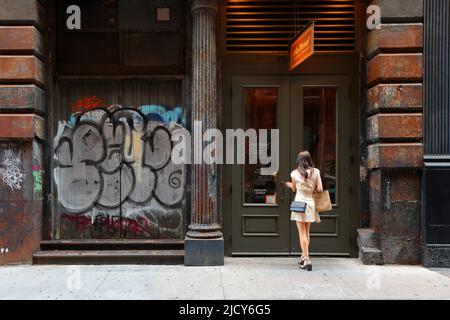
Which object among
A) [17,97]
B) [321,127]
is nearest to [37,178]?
[17,97]

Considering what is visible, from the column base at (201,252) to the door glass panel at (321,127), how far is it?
7.82 ft

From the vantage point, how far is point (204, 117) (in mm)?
8039

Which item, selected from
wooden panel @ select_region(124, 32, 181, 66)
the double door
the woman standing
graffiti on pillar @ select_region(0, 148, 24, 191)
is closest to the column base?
the double door

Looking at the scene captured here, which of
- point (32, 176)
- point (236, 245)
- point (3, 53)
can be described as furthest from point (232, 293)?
point (3, 53)

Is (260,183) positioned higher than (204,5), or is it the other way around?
(204,5)

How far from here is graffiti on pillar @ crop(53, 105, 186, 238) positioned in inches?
341

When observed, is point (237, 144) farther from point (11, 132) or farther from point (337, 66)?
point (11, 132)

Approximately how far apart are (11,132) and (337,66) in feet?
18.4

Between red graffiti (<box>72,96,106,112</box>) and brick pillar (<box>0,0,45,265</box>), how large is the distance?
824 millimetres

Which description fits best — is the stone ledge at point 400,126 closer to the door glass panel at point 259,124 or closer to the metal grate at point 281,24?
the metal grate at point 281,24

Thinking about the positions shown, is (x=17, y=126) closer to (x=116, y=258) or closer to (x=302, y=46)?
(x=116, y=258)

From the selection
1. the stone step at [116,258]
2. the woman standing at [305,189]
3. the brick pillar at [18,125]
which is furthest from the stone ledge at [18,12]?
the woman standing at [305,189]

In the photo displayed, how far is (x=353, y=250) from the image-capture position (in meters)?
8.73

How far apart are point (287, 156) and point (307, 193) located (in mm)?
1141
